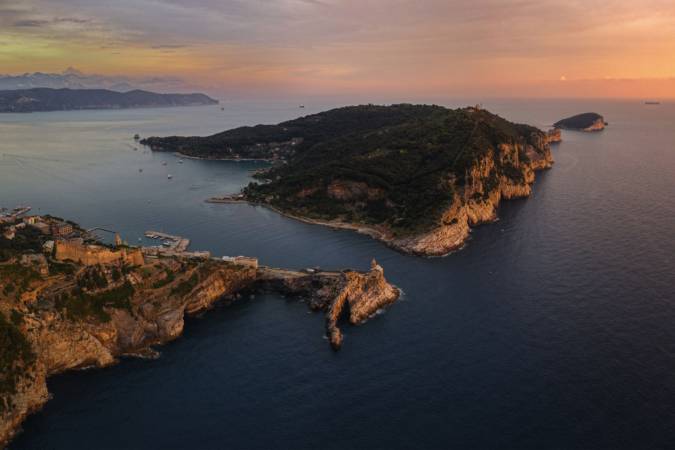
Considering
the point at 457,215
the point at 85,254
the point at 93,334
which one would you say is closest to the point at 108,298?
the point at 93,334

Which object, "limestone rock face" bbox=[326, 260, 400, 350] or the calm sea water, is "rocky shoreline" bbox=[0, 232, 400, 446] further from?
the calm sea water

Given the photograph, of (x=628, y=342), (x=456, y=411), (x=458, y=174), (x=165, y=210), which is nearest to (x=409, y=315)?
(x=456, y=411)

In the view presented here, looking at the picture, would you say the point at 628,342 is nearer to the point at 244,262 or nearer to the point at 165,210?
the point at 244,262

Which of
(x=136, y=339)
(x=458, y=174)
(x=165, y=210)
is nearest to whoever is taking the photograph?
(x=136, y=339)

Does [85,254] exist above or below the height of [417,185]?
below

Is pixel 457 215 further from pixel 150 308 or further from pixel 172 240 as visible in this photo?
pixel 150 308

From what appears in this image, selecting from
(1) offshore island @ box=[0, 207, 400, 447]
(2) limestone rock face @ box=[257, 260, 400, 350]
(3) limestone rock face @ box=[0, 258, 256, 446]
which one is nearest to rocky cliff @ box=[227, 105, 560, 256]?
(2) limestone rock face @ box=[257, 260, 400, 350]
